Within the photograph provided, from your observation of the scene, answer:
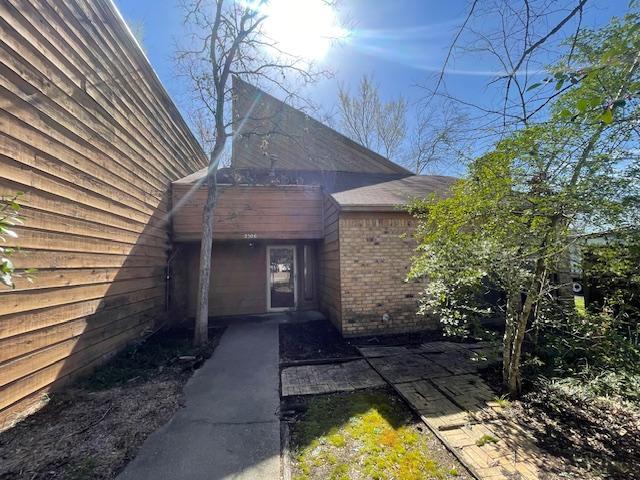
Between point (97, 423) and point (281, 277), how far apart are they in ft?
20.5

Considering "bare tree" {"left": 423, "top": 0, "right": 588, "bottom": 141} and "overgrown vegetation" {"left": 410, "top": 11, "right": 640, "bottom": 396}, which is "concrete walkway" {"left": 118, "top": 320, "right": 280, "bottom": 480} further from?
"bare tree" {"left": 423, "top": 0, "right": 588, "bottom": 141}

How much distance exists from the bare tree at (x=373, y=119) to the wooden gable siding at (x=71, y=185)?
12.6 m

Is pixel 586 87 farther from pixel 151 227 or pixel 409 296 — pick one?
pixel 151 227

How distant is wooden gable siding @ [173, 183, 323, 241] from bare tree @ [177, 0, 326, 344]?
1.24 metres

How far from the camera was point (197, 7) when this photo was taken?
6145 mm

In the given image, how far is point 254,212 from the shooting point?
24.8ft

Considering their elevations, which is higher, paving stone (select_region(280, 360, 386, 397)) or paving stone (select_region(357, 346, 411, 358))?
paving stone (select_region(357, 346, 411, 358))

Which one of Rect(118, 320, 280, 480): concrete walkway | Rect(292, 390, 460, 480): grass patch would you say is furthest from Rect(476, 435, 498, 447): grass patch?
Rect(118, 320, 280, 480): concrete walkway

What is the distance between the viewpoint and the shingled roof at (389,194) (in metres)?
6.02

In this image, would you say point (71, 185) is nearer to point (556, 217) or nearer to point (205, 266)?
point (205, 266)

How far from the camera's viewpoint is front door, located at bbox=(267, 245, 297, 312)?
355 inches

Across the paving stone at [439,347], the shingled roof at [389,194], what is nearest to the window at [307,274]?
the shingled roof at [389,194]

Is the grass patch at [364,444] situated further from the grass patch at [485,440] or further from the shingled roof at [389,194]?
the shingled roof at [389,194]

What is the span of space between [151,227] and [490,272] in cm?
628
